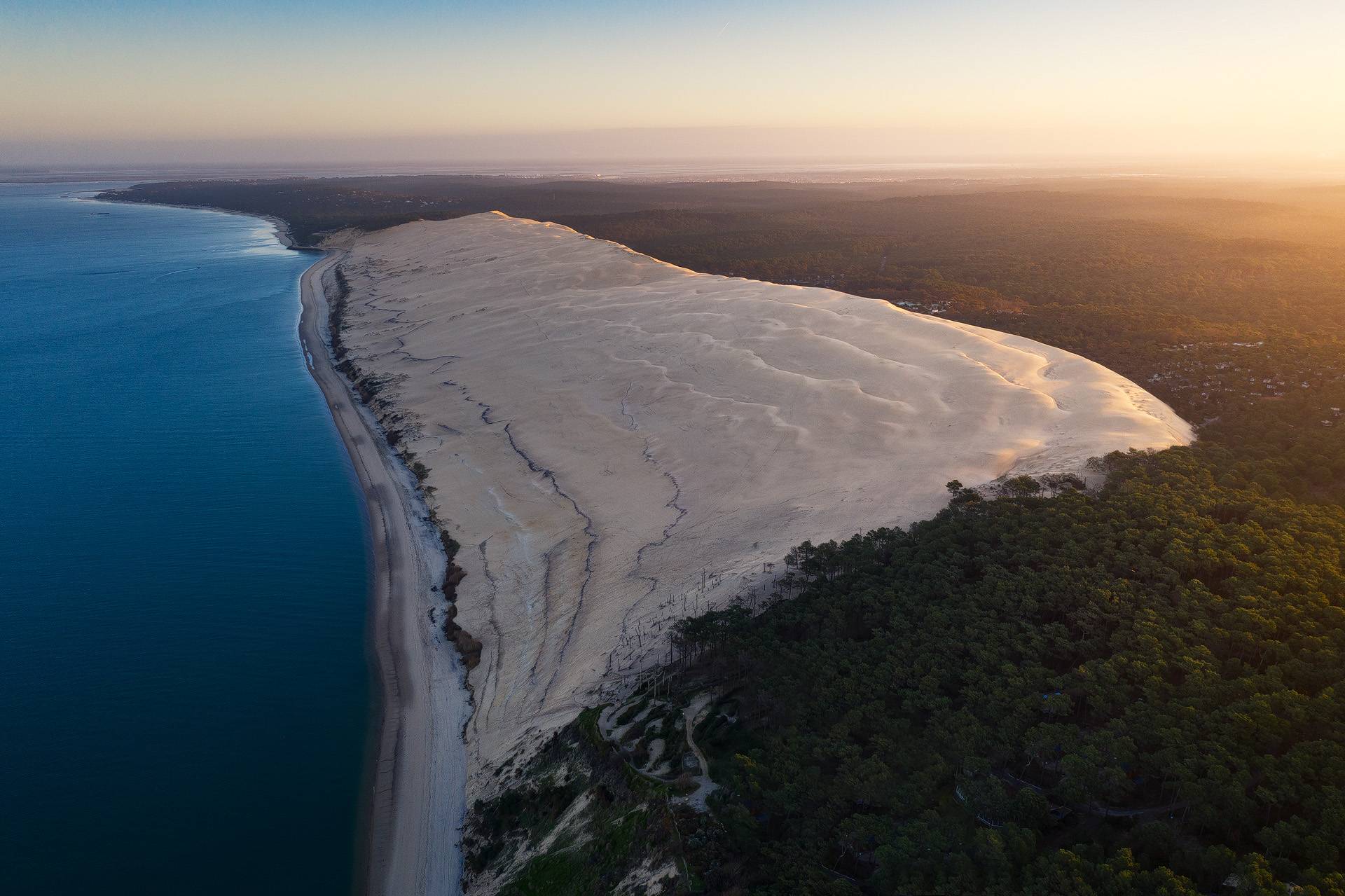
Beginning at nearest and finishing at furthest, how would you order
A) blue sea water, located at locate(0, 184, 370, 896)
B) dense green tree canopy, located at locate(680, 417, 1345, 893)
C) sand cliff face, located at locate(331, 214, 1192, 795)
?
dense green tree canopy, located at locate(680, 417, 1345, 893)
blue sea water, located at locate(0, 184, 370, 896)
sand cliff face, located at locate(331, 214, 1192, 795)

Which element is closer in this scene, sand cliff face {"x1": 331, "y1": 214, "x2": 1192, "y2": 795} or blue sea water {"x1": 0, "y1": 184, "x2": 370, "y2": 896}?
blue sea water {"x1": 0, "y1": 184, "x2": 370, "y2": 896}

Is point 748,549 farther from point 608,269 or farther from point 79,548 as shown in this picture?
point 608,269

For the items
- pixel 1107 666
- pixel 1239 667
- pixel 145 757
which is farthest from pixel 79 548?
pixel 1239 667

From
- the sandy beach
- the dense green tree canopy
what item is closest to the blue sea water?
the sandy beach

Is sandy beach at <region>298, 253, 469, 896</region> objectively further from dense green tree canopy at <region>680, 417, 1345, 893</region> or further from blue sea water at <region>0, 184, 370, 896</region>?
dense green tree canopy at <region>680, 417, 1345, 893</region>

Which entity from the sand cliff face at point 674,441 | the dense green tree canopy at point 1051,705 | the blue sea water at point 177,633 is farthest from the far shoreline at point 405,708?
the dense green tree canopy at point 1051,705

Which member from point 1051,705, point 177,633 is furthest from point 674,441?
point 1051,705

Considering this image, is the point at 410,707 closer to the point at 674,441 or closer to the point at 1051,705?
the point at 674,441
